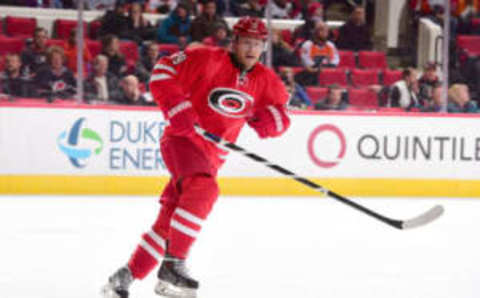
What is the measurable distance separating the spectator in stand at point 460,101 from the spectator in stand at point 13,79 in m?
3.47

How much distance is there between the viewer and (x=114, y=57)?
22.5ft

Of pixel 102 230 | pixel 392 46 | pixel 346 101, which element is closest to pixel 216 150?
pixel 102 230

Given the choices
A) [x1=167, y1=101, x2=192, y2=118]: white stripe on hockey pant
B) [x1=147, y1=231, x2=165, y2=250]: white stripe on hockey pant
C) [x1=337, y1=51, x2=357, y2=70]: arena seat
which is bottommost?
[x1=147, y1=231, x2=165, y2=250]: white stripe on hockey pant

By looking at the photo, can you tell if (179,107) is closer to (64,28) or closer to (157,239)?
(157,239)

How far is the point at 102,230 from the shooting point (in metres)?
4.96

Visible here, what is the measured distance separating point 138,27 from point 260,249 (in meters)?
3.21

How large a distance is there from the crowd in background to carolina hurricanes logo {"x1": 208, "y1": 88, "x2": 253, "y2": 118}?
3.69m

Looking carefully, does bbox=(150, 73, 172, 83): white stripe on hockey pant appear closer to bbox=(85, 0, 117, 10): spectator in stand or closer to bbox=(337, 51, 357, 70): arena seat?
bbox=(85, 0, 117, 10): spectator in stand

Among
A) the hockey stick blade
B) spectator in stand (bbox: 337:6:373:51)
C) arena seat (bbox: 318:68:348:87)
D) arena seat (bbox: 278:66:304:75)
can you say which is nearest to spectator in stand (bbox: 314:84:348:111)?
arena seat (bbox: 318:68:348:87)

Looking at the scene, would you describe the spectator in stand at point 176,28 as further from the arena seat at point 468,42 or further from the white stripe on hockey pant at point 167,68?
the white stripe on hockey pant at point 167,68

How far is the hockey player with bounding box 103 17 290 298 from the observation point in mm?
3035

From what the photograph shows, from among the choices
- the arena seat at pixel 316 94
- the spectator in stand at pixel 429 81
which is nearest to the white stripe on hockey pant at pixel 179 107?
the arena seat at pixel 316 94

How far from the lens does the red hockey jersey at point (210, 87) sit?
3.14 m

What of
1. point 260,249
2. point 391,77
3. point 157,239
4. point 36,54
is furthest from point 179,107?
point 391,77
